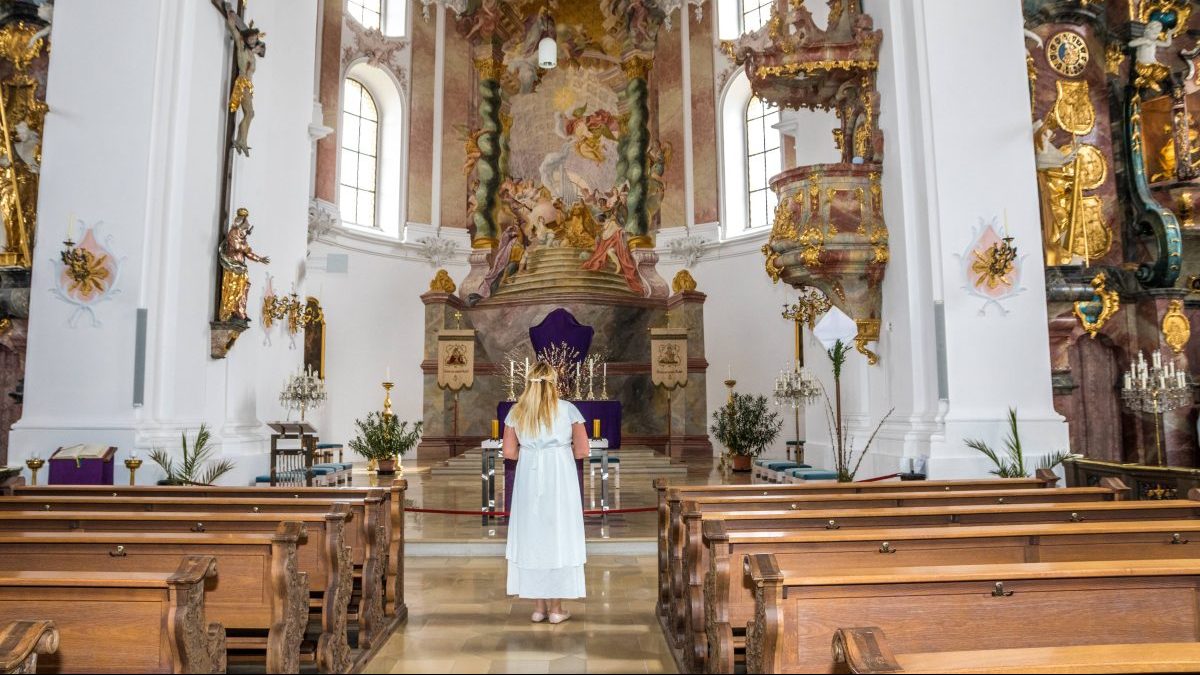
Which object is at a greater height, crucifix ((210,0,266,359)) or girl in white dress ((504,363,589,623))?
crucifix ((210,0,266,359))

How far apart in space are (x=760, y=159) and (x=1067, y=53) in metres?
9.35

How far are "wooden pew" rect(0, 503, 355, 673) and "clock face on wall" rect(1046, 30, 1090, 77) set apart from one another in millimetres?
10843

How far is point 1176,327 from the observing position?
10172mm

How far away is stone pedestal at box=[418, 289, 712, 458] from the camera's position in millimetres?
17875

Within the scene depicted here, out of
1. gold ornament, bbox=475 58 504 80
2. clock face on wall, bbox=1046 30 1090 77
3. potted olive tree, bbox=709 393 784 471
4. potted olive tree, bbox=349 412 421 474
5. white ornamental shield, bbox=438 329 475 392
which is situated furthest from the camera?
gold ornament, bbox=475 58 504 80

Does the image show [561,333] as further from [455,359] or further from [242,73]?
[242,73]

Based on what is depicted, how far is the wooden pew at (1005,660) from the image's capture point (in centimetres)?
212

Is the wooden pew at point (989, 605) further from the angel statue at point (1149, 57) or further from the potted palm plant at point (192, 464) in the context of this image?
the angel statue at point (1149, 57)

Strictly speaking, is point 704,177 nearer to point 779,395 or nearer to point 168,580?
point 779,395

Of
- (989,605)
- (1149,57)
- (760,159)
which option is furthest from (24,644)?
(760,159)

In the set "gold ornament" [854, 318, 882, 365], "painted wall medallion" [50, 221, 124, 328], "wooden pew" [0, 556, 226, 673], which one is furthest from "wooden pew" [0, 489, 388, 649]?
"gold ornament" [854, 318, 882, 365]

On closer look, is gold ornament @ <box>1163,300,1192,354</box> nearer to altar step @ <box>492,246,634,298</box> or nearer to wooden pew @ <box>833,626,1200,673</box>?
wooden pew @ <box>833,626,1200,673</box>

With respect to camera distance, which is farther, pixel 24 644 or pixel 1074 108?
pixel 1074 108

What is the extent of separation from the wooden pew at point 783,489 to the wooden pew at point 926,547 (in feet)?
5.13
